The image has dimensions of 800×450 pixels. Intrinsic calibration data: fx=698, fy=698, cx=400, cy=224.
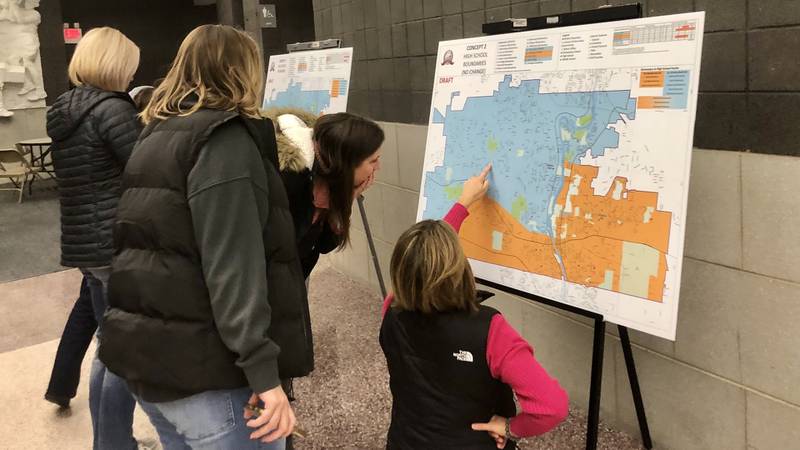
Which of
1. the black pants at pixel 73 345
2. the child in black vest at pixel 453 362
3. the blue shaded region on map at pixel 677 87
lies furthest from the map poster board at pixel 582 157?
the black pants at pixel 73 345

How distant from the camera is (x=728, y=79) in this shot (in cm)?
184

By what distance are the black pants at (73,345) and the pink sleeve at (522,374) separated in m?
1.74

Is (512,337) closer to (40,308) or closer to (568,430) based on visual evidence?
(568,430)

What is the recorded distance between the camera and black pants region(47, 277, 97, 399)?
2.63m

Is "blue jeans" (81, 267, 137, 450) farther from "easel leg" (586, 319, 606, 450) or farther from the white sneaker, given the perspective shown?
"easel leg" (586, 319, 606, 450)

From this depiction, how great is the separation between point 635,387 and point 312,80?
2223 millimetres

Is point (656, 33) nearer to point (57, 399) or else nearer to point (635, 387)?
point (635, 387)

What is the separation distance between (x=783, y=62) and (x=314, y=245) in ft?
4.28

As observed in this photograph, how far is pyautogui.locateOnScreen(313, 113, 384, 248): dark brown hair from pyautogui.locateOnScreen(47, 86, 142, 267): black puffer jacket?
75 centimetres

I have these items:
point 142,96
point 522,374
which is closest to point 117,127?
point 142,96

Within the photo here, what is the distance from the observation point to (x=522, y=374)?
4.73ft

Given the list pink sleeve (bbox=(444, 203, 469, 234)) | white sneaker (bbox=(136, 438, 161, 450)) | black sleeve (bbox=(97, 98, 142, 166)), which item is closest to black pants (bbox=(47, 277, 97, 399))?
white sneaker (bbox=(136, 438, 161, 450))

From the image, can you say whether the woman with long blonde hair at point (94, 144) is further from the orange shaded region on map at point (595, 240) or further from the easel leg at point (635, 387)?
the easel leg at point (635, 387)

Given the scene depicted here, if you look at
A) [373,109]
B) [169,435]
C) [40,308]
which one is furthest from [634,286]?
[40,308]
